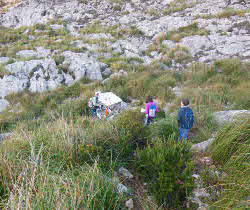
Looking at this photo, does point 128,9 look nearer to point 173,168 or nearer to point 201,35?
point 201,35

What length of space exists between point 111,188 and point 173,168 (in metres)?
0.87

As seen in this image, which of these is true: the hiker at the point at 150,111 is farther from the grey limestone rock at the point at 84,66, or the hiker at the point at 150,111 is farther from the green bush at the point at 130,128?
the grey limestone rock at the point at 84,66

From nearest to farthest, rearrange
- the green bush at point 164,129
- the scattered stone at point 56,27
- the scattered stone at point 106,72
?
the green bush at point 164,129 < the scattered stone at point 106,72 < the scattered stone at point 56,27

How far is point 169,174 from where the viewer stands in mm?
2141

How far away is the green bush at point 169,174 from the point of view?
6.70 feet

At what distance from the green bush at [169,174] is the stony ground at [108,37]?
9704 millimetres

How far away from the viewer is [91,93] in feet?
29.5

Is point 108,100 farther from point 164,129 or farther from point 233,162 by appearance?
point 233,162

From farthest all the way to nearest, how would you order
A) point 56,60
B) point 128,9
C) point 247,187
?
point 128,9, point 56,60, point 247,187

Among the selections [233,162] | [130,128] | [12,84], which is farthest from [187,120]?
[12,84]

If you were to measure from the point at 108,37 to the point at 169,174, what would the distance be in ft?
54.7

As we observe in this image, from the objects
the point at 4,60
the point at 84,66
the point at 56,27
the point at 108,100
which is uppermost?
the point at 56,27

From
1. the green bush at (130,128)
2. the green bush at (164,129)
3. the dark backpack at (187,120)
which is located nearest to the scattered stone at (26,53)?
the green bush at (130,128)

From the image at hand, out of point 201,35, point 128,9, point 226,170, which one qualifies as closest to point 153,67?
point 201,35
